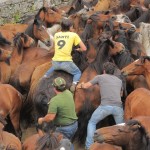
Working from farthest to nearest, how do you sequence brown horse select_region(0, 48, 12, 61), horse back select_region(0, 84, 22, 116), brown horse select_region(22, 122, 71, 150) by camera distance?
brown horse select_region(0, 48, 12, 61), horse back select_region(0, 84, 22, 116), brown horse select_region(22, 122, 71, 150)

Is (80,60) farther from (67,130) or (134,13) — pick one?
(134,13)

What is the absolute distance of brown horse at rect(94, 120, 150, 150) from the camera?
7.61 metres

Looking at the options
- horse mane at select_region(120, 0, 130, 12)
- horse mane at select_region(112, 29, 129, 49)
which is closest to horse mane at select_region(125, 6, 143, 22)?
horse mane at select_region(120, 0, 130, 12)

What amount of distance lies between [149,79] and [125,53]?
0.98 metres

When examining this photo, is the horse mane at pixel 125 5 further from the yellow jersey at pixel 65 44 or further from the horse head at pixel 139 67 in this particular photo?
the yellow jersey at pixel 65 44

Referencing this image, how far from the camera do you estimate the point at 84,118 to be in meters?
10.2

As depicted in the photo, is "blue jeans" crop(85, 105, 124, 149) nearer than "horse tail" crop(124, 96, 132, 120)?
Yes

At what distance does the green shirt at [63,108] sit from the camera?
8570mm

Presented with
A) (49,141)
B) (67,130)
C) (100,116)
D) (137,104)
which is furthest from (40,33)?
(49,141)

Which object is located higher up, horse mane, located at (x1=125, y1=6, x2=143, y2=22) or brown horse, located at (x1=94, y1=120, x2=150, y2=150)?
brown horse, located at (x1=94, y1=120, x2=150, y2=150)

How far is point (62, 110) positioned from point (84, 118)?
1614mm

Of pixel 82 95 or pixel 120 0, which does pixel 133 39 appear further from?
pixel 120 0

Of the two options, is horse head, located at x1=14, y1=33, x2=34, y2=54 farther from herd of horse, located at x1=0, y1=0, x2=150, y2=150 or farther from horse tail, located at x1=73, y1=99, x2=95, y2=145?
horse tail, located at x1=73, y1=99, x2=95, y2=145

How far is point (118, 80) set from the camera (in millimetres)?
9594
